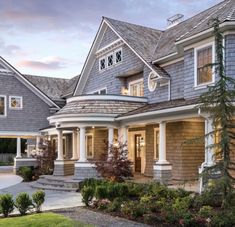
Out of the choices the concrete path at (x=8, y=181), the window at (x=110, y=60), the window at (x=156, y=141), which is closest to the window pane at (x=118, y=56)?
the window at (x=110, y=60)

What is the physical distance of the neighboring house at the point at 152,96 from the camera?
619 inches

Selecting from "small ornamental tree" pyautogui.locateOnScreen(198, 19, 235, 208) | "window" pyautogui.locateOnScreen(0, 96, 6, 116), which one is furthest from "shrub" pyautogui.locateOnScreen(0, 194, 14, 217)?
"window" pyautogui.locateOnScreen(0, 96, 6, 116)

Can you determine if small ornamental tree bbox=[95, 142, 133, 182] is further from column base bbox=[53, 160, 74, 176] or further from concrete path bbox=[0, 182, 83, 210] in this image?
column base bbox=[53, 160, 74, 176]

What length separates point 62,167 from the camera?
2188 cm

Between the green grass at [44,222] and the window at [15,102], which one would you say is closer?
the green grass at [44,222]

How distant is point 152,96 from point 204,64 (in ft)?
17.0

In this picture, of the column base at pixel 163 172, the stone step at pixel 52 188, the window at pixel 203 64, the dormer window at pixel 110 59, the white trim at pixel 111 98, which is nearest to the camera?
the window at pixel 203 64

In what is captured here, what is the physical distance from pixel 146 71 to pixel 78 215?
10978mm

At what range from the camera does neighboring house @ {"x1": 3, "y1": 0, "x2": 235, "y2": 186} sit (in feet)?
51.5

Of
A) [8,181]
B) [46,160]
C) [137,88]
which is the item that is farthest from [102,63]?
[8,181]

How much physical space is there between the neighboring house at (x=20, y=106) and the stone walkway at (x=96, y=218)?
56.8 feet

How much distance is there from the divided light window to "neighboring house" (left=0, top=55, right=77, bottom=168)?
629 inches

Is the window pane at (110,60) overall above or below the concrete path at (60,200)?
above

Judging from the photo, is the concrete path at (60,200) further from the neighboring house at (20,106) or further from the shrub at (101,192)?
the neighboring house at (20,106)
